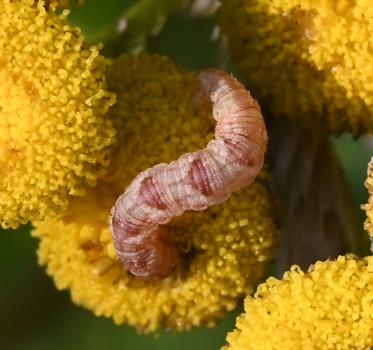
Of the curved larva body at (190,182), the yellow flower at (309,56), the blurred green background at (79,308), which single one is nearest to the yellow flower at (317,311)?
the curved larva body at (190,182)

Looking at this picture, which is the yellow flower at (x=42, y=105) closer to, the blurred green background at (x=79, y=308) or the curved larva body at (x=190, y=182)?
the curved larva body at (x=190, y=182)

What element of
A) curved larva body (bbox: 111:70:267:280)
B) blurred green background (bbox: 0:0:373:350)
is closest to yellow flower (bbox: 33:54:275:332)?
curved larva body (bbox: 111:70:267:280)

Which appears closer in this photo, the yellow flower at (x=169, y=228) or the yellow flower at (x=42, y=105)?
the yellow flower at (x=42, y=105)

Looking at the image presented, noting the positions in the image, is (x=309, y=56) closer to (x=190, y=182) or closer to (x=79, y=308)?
(x=190, y=182)

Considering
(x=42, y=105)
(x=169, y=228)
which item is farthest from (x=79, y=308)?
(x=42, y=105)

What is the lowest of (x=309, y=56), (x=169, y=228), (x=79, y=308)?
(x=79, y=308)

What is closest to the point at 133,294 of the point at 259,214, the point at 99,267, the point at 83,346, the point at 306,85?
the point at 99,267
